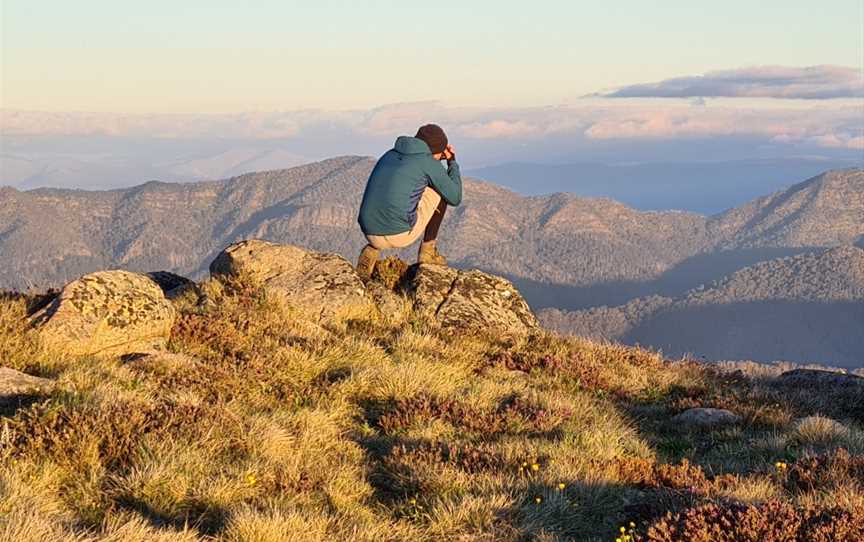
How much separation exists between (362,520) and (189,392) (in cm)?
285

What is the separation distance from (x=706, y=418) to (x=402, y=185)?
682 centimetres

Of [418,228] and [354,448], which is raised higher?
[418,228]

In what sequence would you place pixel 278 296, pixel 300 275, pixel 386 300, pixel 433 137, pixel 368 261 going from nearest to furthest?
pixel 278 296 → pixel 300 275 → pixel 386 300 → pixel 433 137 → pixel 368 261

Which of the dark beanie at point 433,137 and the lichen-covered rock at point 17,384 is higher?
the dark beanie at point 433,137

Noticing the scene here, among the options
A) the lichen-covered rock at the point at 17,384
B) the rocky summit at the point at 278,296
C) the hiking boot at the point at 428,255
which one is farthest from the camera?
the hiking boot at the point at 428,255

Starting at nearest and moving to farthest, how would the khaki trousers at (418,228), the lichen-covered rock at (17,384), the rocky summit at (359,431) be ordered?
the rocky summit at (359,431)
the lichen-covered rock at (17,384)
the khaki trousers at (418,228)

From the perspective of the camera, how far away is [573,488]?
20.3 feet

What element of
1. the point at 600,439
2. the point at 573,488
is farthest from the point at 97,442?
the point at 600,439

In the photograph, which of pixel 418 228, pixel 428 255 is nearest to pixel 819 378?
pixel 428 255

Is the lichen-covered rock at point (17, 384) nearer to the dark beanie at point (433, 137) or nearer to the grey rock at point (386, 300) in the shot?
the grey rock at point (386, 300)

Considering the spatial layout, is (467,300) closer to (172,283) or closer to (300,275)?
(300,275)

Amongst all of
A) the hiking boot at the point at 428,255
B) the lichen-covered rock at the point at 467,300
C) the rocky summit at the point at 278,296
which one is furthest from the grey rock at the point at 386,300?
the hiking boot at the point at 428,255

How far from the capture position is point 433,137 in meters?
14.3

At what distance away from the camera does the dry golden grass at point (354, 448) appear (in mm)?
5355
